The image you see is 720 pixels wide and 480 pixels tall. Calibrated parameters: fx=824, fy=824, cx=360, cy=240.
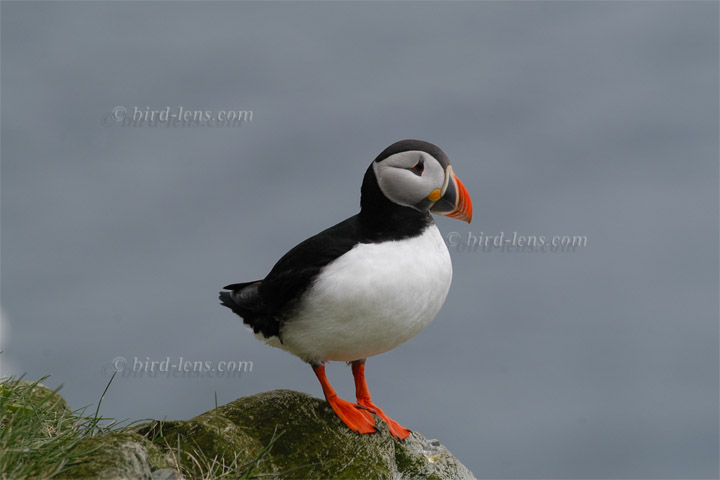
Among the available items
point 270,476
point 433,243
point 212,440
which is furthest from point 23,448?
point 433,243

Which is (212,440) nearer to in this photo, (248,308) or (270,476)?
(270,476)

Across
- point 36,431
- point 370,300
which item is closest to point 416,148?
point 370,300

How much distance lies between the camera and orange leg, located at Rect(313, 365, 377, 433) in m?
6.30

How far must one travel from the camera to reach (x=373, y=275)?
6.02m

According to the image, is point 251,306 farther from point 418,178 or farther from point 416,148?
point 416,148

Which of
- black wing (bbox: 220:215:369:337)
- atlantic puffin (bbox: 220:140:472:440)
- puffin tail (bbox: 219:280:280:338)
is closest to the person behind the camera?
atlantic puffin (bbox: 220:140:472:440)

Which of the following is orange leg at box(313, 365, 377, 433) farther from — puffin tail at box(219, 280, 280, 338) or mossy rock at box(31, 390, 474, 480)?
puffin tail at box(219, 280, 280, 338)

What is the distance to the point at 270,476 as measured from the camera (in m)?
5.68

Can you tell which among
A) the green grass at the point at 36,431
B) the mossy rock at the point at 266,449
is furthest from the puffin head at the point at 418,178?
the green grass at the point at 36,431

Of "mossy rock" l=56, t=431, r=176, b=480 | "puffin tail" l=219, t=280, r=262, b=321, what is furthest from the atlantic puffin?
"mossy rock" l=56, t=431, r=176, b=480

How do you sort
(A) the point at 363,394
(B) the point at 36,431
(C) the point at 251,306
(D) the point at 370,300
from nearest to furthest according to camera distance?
(B) the point at 36,431 → (D) the point at 370,300 → (C) the point at 251,306 → (A) the point at 363,394

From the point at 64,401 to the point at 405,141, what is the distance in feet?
12.1

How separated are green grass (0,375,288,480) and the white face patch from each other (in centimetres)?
201

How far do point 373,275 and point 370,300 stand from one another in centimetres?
18
